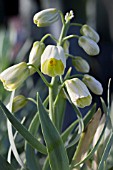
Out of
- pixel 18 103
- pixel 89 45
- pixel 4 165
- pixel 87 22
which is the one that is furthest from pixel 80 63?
pixel 87 22

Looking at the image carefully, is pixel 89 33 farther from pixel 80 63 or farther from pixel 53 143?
pixel 53 143

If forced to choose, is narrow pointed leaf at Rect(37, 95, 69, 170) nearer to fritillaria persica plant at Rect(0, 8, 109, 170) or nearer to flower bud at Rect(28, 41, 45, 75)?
fritillaria persica plant at Rect(0, 8, 109, 170)

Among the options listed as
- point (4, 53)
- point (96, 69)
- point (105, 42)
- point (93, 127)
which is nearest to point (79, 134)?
point (93, 127)

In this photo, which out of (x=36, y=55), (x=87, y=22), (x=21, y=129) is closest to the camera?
(x=21, y=129)

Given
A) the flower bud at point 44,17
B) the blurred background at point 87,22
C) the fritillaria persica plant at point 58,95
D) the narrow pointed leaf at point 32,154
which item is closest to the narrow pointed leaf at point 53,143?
the fritillaria persica plant at point 58,95

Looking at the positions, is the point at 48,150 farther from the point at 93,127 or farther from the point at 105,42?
the point at 105,42

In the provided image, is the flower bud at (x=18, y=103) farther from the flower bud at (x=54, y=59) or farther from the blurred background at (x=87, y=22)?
the blurred background at (x=87, y=22)
